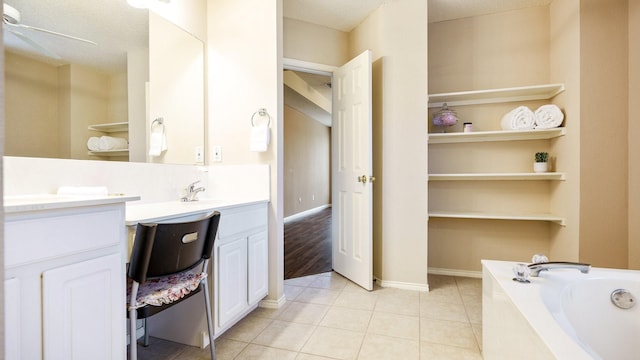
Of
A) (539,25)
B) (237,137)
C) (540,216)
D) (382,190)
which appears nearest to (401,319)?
(382,190)

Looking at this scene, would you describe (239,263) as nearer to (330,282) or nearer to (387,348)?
(387,348)

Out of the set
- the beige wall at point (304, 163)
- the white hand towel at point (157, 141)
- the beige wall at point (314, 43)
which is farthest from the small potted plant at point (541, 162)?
the beige wall at point (304, 163)

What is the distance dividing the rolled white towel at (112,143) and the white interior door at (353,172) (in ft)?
5.61

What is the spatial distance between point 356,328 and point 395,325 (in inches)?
10.3

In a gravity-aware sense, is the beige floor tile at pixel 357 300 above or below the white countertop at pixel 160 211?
below

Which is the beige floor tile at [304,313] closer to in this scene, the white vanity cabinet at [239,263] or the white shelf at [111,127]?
the white vanity cabinet at [239,263]

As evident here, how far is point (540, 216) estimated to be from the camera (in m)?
2.47

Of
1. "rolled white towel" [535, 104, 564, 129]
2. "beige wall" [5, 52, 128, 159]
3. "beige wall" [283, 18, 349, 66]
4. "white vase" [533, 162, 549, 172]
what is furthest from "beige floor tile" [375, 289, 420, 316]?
"beige wall" [283, 18, 349, 66]

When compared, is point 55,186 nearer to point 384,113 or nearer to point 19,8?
point 19,8

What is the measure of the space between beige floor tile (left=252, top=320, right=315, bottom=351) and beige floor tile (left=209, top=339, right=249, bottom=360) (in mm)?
90

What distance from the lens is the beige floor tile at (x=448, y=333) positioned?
1.68 metres

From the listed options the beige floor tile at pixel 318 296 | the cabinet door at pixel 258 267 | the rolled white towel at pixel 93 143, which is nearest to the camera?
the rolled white towel at pixel 93 143

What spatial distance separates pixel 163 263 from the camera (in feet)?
3.72

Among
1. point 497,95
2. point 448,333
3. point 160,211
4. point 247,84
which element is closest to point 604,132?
point 497,95
